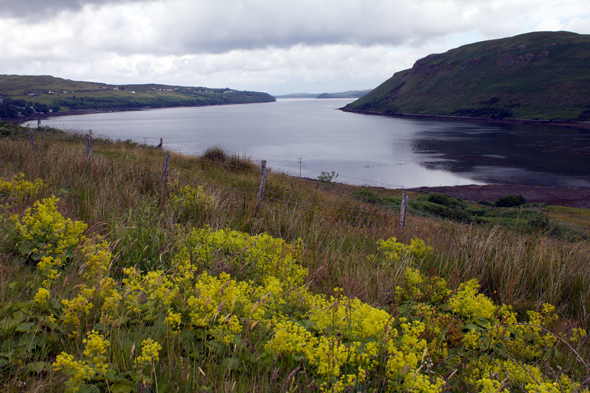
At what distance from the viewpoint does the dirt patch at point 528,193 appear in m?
33.2

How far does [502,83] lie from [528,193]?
123m

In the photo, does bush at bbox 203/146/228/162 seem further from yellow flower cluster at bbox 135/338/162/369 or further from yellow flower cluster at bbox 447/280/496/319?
yellow flower cluster at bbox 135/338/162/369

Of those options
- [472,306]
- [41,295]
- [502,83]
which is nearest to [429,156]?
[472,306]

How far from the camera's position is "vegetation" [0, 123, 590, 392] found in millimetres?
2129

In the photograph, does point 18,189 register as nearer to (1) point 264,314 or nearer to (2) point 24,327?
(2) point 24,327

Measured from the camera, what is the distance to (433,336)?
9.43ft

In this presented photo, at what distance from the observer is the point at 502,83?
136 metres

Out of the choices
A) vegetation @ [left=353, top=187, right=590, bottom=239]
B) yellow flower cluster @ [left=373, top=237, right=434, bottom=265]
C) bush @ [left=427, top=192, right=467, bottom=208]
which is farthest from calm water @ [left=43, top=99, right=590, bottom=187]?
yellow flower cluster @ [left=373, top=237, right=434, bottom=265]

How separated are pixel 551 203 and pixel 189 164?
34.1m

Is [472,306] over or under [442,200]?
over

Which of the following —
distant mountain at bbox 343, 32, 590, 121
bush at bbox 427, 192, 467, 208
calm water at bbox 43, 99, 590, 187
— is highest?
distant mountain at bbox 343, 32, 590, 121

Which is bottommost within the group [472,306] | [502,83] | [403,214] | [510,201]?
[510,201]

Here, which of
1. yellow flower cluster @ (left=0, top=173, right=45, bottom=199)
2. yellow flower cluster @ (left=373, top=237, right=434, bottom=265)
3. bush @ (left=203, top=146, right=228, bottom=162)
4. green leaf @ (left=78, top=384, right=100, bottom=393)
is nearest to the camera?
green leaf @ (left=78, top=384, right=100, bottom=393)

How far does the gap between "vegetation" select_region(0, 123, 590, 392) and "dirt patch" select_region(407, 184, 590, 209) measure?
31.9 m
